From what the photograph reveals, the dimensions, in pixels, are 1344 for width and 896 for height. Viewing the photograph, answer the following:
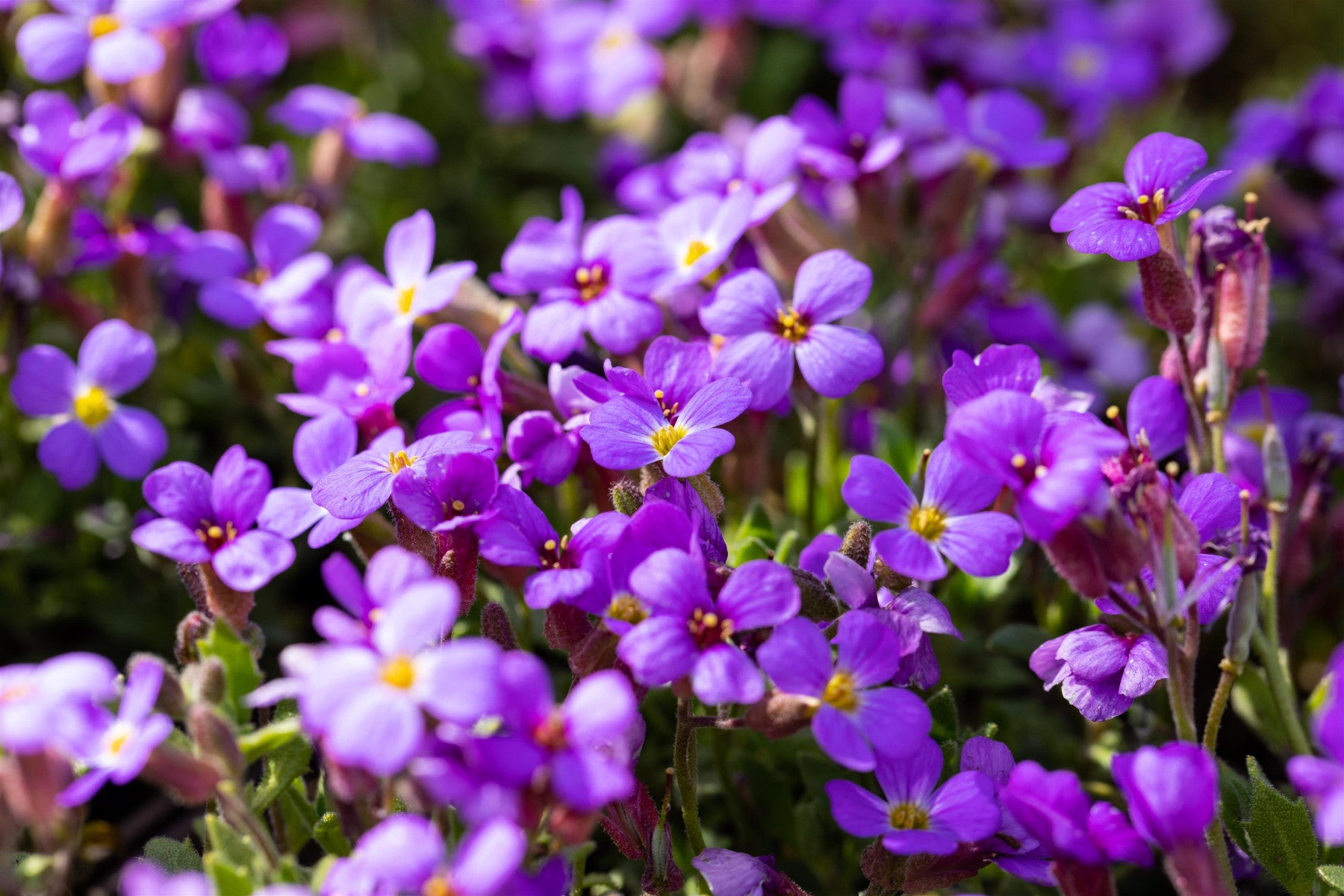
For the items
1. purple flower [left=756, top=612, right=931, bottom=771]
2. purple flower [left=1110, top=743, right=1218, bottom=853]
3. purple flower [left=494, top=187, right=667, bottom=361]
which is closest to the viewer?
purple flower [left=1110, top=743, right=1218, bottom=853]

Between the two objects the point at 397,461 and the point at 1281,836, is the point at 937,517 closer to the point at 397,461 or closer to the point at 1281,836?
the point at 1281,836

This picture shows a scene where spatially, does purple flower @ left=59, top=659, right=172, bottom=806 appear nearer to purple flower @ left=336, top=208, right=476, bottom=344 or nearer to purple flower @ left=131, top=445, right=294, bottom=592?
purple flower @ left=131, top=445, right=294, bottom=592

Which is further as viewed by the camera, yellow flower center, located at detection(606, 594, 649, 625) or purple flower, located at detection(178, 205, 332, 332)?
purple flower, located at detection(178, 205, 332, 332)

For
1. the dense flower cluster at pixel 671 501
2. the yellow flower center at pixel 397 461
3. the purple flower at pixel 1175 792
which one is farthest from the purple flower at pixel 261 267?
the purple flower at pixel 1175 792

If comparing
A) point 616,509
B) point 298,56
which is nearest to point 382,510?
point 616,509

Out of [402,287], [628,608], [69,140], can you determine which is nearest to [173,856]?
[628,608]

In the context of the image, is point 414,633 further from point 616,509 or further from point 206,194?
point 206,194

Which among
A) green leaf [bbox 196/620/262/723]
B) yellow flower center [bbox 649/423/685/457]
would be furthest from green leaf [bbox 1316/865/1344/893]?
green leaf [bbox 196/620/262/723]
